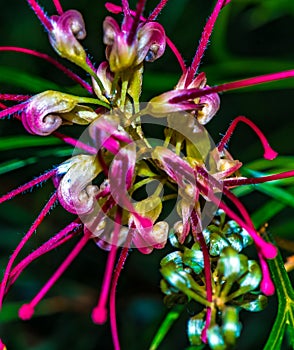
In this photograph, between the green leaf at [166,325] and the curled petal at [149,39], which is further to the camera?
the green leaf at [166,325]

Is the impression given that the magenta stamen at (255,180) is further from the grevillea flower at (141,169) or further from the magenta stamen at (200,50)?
the magenta stamen at (200,50)

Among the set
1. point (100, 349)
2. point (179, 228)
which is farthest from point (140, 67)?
point (100, 349)

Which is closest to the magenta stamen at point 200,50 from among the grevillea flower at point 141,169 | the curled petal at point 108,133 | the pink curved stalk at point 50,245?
the grevillea flower at point 141,169

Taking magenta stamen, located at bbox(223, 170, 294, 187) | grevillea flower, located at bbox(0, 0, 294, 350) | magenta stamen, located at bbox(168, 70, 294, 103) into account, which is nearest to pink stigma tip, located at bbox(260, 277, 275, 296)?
grevillea flower, located at bbox(0, 0, 294, 350)

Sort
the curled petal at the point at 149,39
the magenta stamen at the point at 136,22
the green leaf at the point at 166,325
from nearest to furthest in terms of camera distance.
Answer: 1. the magenta stamen at the point at 136,22
2. the curled petal at the point at 149,39
3. the green leaf at the point at 166,325

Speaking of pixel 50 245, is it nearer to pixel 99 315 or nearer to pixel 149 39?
pixel 99 315

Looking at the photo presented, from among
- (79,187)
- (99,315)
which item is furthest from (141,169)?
(99,315)

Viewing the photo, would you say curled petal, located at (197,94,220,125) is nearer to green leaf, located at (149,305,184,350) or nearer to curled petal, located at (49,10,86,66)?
curled petal, located at (49,10,86,66)
